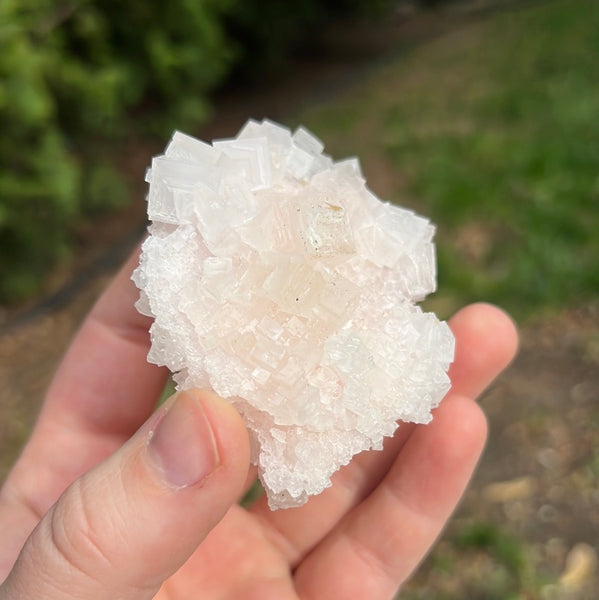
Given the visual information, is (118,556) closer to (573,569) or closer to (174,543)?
(174,543)

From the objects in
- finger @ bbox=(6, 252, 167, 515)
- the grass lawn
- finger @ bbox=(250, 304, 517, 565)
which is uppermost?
finger @ bbox=(6, 252, 167, 515)

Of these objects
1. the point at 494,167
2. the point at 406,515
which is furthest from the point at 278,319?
the point at 494,167

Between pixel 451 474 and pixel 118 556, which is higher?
pixel 118 556

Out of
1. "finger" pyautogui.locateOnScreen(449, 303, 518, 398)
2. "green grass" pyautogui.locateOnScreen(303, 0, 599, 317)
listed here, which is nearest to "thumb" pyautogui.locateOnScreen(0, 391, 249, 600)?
"finger" pyautogui.locateOnScreen(449, 303, 518, 398)

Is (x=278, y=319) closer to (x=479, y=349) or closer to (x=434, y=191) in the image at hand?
(x=479, y=349)

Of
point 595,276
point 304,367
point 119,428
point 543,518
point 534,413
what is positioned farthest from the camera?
point 595,276

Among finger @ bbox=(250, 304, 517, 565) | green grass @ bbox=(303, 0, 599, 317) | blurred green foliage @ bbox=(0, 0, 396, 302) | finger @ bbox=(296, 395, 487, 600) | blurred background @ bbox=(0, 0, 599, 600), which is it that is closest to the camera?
finger @ bbox=(296, 395, 487, 600)

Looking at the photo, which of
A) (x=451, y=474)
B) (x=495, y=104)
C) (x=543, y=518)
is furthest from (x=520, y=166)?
(x=451, y=474)

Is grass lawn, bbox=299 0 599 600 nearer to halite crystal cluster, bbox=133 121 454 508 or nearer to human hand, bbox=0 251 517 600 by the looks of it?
human hand, bbox=0 251 517 600
